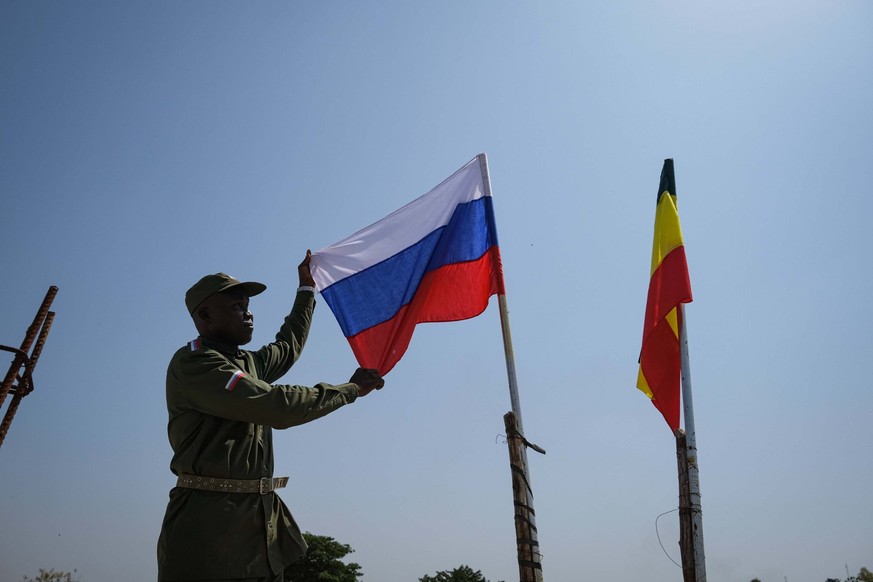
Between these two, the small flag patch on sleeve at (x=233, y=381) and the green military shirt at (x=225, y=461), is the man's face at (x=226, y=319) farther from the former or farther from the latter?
the small flag patch on sleeve at (x=233, y=381)

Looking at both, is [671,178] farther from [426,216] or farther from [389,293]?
[389,293]

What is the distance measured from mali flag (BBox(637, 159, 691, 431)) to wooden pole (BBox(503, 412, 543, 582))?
266cm

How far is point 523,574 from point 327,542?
96.0 ft

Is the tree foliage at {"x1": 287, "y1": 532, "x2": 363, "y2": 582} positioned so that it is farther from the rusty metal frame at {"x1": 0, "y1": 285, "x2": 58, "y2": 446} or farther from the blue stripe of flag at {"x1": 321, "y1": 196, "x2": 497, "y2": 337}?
the blue stripe of flag at {"x1": 321, "y1": 196, "x2": 497, "y2": 337}

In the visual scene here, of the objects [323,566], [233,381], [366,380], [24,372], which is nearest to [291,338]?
[366,380]

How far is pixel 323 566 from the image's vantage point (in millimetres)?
31922

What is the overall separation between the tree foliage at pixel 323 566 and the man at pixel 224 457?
29.4 metres

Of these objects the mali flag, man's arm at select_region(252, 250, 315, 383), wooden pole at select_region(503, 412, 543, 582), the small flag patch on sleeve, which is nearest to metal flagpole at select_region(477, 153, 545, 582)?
wooden pole at select_region(503, 412, 543, 582)

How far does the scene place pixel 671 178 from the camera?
8.70 m

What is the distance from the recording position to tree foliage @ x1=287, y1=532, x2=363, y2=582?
3173 centimetres

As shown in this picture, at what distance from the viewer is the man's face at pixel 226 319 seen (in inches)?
186

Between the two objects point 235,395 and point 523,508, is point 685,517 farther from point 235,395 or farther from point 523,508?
point 235,395

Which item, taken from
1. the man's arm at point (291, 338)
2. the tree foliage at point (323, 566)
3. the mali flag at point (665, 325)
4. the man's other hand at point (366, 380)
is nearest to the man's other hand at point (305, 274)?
the man's arm at point (291, 338)

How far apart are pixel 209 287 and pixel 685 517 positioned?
5.45m
